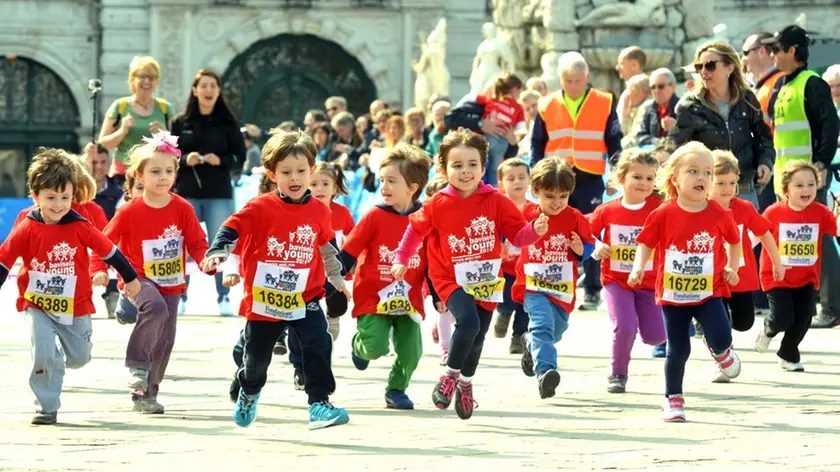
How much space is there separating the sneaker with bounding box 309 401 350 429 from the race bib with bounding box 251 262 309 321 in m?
0.40

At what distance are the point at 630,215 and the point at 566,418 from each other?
80.6 inches

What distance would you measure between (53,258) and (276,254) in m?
1.17

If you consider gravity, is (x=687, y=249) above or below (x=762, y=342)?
above

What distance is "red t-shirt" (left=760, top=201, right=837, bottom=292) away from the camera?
12.2 m

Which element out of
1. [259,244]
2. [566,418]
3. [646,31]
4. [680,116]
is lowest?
[566,418]

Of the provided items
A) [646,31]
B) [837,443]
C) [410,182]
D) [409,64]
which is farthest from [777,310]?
[409,64]

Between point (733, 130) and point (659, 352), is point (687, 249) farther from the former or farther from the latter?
point (733, 130)

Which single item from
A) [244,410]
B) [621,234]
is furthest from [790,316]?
[244,410]

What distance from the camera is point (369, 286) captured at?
10.7m

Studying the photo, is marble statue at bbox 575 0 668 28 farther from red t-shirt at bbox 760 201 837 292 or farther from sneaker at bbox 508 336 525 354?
red t-shirt at bbox 760 201 837 292

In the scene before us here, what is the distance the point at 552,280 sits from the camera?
36.4ft

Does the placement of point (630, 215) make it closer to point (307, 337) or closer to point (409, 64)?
point (307, 337)

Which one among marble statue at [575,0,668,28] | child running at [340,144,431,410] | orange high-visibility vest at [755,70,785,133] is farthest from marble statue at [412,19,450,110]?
child running at [340,144,431,410]

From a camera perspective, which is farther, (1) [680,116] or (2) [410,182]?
(1) [680,116]
